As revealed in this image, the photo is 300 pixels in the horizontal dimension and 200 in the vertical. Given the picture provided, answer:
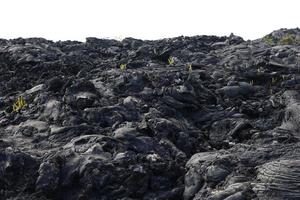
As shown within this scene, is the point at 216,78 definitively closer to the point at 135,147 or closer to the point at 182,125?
the point at 182,125

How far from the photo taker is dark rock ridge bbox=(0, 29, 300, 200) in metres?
12.9

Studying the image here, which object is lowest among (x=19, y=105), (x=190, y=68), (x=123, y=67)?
(x=19, y=105)

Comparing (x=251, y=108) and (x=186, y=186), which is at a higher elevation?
(x=251, y=108)

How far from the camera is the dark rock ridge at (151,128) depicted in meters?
12.9

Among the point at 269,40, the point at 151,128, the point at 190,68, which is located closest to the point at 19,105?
the point at 151,128

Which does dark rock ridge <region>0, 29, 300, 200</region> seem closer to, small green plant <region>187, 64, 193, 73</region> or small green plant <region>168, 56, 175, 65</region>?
small green plant <region>187, 64, 193, 73</region>

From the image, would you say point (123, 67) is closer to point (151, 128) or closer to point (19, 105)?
point (19, 105)

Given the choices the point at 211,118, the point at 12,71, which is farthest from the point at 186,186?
the point at 12,71

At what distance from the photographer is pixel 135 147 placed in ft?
48.9

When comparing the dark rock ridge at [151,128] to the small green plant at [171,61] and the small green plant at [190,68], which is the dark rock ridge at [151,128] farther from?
the small green plant at [171,61]

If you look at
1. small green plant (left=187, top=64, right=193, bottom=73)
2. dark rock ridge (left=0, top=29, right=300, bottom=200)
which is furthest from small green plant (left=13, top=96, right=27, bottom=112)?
small green plant (left=187, top=64, right=193, bottom=73)

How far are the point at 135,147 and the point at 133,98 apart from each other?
13.7 feet

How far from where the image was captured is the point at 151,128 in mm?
16062

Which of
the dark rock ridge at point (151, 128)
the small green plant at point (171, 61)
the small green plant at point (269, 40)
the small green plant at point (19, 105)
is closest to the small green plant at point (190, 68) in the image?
the dark rock ridge at point (151, 128)
